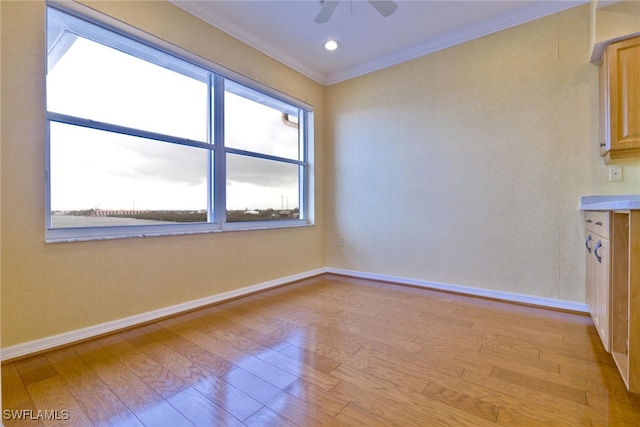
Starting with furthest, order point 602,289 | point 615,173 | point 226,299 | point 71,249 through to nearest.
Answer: point 226,299, point 615,173, point 71,249, point 602,289

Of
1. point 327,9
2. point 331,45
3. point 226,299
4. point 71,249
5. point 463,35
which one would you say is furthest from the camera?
point 331,45

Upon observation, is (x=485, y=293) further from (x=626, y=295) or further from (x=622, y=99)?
(x=622, y=99)

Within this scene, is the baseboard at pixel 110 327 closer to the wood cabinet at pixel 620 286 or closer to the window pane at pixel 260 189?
the window pane at pixel 260 189

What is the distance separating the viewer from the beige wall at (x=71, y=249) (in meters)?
1.62

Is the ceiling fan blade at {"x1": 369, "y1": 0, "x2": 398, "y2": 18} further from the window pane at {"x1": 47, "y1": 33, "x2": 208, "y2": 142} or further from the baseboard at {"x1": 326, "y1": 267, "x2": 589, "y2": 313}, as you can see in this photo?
the baseboard at {"x1": 326, "y1": 267, "x2": 589, "y2": 313}

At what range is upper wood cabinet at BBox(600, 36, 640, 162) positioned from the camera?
194 centimetres

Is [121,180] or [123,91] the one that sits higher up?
[123,91]

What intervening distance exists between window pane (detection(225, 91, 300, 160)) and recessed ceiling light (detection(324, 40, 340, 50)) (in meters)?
0.93

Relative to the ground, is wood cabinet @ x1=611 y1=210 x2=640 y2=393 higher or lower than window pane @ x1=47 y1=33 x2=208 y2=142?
lower

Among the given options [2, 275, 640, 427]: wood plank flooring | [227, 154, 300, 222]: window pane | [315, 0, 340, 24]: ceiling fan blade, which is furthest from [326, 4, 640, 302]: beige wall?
[315, 0, 340, 24]: ceiling fan blade

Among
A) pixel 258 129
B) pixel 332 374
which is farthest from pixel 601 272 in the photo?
pixel 258 129

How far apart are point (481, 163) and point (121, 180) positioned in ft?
10.5

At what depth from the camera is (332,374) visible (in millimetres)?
1481

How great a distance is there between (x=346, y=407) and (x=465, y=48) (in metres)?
3.30
